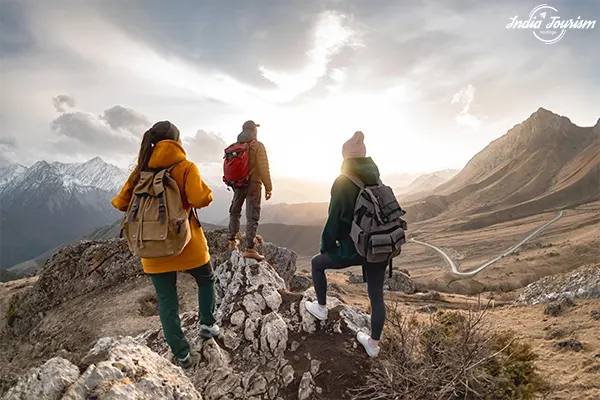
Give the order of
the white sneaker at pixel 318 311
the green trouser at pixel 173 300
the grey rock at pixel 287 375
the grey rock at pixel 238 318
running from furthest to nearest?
the grey rock at pixel 238 318, the white sneaker at pixel 318 311, the grey rock at pixel 287 375, the green trouser at pixel 173 300

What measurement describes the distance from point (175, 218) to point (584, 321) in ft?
46.3

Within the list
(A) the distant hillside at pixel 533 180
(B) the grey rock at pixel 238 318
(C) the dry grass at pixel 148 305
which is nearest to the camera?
(B) the grey rock at pixel 238 318

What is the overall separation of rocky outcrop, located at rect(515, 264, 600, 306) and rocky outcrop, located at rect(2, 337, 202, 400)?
61.2 ft

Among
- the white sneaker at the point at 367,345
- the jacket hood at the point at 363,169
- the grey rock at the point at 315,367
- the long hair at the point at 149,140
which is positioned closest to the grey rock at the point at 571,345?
the white sneaker at the point at 367,345

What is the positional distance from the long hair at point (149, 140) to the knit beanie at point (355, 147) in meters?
2.48

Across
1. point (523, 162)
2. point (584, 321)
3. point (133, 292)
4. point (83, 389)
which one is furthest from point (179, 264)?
point (523, 162)

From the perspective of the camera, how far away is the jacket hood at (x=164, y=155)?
4098 mm

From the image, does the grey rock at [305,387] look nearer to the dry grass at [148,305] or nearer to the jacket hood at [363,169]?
the jacket hood at [363,169]

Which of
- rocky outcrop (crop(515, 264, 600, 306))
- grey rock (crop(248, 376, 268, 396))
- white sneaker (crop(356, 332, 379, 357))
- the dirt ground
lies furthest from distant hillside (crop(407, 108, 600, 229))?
grey rock (crop(248, 376, 268, 396))

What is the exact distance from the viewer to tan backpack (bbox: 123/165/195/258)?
12.5ft

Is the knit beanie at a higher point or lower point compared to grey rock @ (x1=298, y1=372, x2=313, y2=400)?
higher

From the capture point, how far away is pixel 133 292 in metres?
12.9

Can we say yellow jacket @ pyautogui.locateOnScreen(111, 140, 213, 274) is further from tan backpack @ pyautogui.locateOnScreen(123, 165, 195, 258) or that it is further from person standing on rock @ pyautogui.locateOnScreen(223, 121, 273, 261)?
person standing on rock @ pyautogui.locateOnScreen(223, 121, 273, 261)

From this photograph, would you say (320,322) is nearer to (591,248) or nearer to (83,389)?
(83,389)
